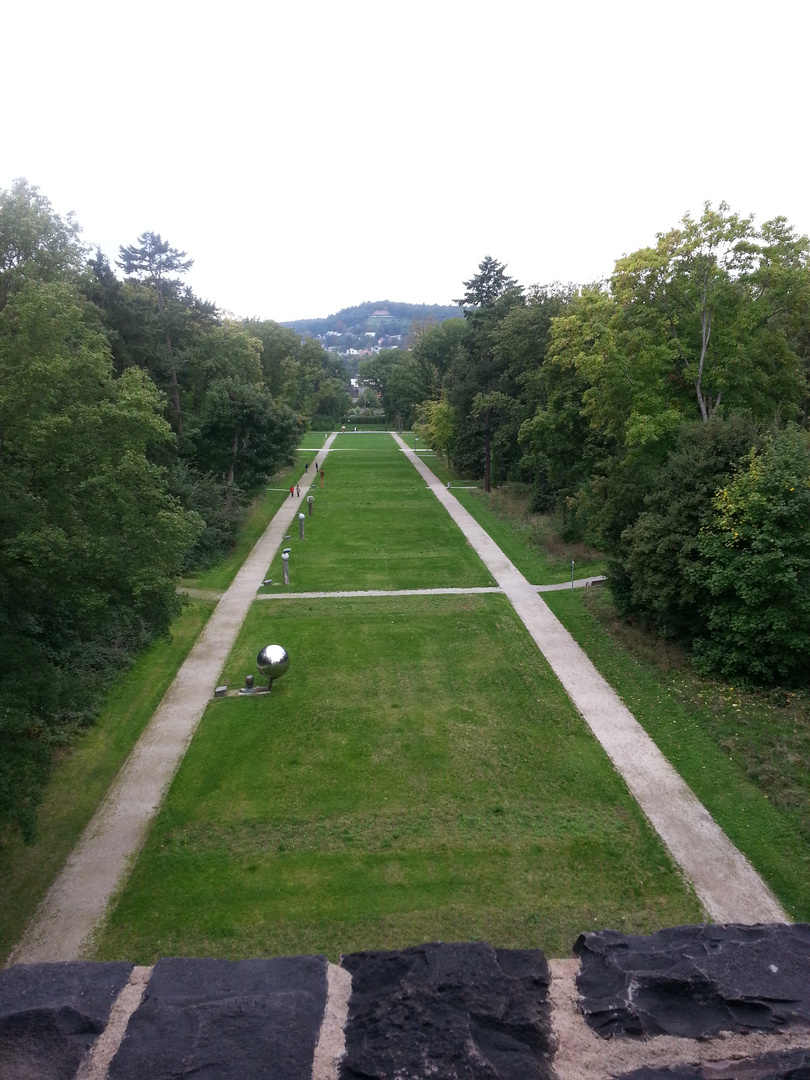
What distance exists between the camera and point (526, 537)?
28.8 m

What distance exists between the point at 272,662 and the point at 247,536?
15.4 meters

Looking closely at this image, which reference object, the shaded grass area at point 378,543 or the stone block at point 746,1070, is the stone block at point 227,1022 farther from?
the shaded grass area at point 378,543

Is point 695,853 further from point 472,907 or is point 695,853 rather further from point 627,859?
point 472,907

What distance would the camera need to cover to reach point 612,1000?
5754 millimetres

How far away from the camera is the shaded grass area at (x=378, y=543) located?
23500 mm

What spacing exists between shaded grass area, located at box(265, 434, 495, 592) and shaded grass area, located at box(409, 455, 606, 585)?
5.36ft

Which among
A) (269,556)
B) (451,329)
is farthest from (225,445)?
(451,329)

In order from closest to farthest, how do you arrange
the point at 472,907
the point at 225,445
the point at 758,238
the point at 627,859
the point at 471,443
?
1. the point at 472,907
2. the point at 627,859
3. the point at 758,238
4. the point at 225,445
5. the point at 471,443

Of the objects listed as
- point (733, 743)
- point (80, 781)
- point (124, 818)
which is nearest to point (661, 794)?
point (733, 743)

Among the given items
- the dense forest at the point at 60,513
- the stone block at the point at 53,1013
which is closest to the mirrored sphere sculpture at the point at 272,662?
the dense forest at the point at 60,513

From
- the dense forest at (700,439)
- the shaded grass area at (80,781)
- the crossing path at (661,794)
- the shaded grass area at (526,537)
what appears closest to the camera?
the crossing path at (661,794)

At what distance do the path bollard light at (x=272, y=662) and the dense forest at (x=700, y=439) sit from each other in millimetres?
8927

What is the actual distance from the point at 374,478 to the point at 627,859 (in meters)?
37.3

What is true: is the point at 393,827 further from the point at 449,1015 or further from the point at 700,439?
the point at 700,439
